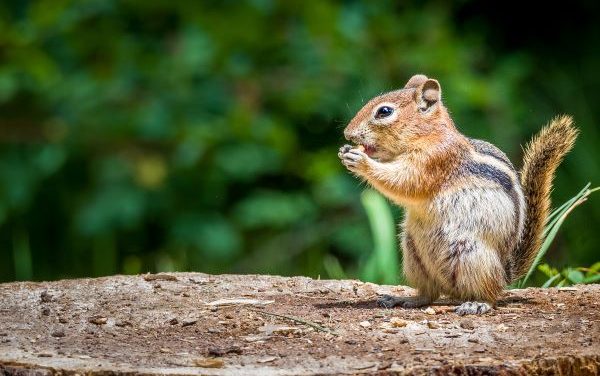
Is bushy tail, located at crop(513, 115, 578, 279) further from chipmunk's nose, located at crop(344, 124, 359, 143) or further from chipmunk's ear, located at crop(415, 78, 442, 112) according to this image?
chipmunk's nose, located at crop(344, 124, 359, 143)

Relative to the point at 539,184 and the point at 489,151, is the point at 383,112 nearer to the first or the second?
the point at 489,151

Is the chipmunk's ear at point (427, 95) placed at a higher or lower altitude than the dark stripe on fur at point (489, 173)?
higher

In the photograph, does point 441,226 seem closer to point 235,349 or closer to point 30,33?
point 235,349

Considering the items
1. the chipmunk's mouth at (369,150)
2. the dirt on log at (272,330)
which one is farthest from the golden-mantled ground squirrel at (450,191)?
the dirt on log at (272,330)

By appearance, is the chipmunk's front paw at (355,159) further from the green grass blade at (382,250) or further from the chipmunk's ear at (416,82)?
the green grass blade at (382,250)

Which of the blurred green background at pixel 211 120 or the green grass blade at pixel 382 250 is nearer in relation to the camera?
the green grass blade at pixel 382 250

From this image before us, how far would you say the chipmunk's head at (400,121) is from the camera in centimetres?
370

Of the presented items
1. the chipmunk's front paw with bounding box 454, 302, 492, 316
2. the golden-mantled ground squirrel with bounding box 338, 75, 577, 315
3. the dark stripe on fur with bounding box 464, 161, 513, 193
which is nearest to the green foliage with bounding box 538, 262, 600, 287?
the golden-mantled ground squirrel with bounding box 338, 75, 577, 315

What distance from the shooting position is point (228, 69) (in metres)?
6.26

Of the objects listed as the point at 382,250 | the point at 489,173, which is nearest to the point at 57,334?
the point at 489,173

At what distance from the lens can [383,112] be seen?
3717mm

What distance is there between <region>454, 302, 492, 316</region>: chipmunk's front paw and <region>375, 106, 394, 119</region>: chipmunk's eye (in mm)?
680

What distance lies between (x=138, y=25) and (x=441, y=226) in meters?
3.45

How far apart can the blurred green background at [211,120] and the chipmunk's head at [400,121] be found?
2.34 meters
